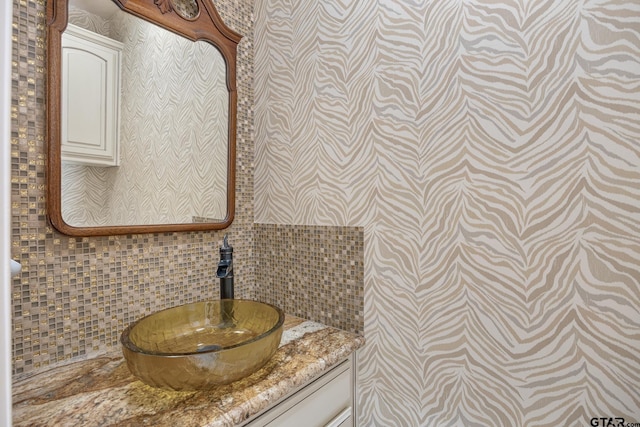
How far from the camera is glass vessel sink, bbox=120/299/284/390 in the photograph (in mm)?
725

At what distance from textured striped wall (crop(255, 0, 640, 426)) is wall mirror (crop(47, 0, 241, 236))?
0.36m

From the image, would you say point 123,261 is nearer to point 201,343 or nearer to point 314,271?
point 201,343

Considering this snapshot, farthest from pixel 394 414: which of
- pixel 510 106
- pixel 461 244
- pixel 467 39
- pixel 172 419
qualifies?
pixel 467 39

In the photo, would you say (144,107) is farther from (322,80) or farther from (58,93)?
(322,80)

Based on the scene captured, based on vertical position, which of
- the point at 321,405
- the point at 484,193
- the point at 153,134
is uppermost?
the point at 153,134

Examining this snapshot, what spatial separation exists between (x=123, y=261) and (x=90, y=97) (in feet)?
1.64

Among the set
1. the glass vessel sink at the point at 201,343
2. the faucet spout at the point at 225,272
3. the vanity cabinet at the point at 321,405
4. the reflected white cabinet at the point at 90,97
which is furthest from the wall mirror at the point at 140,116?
the vanity cabinet at the point at 321,405

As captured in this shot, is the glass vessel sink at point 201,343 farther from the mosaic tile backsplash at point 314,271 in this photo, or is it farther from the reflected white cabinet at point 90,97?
the reflected white cabinet at point 90,97

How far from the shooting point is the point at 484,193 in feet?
3.25

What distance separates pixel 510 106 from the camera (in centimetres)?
95

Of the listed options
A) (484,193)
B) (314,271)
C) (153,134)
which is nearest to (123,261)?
(153,134)

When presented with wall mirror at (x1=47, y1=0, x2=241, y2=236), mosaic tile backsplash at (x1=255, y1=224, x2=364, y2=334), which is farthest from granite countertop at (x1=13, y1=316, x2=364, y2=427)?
wall mirror at (x1=47, y1=0, x2=241, y2=236)

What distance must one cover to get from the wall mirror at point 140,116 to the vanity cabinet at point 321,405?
2.22 feet

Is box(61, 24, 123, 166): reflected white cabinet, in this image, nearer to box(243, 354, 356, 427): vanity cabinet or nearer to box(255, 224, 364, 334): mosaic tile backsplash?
box(255, 224, 364, 334): mosaic tile backsplash
